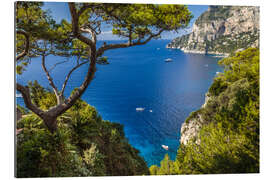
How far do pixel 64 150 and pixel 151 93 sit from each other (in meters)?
18.1

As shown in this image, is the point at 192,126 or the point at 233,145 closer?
the point at 233,145

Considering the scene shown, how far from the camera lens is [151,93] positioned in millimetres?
20438

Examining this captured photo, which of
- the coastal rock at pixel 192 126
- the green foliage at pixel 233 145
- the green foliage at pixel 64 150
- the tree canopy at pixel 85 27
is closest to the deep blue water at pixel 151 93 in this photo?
the coastal rock at pixel 192 126

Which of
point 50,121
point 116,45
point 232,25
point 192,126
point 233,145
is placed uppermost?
point 232,25

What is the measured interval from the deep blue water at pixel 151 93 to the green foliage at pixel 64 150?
24.1ft

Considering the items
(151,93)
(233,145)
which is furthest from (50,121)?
(151,93)

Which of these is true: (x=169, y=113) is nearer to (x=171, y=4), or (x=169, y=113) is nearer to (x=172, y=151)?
(x=172, y=151)

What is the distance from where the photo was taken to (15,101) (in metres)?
2.56

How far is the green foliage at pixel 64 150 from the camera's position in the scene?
7.73 ft

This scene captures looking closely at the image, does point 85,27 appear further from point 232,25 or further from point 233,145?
point 232,25

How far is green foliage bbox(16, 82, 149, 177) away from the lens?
2.36 m

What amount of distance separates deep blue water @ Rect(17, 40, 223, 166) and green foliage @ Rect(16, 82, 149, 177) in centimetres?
735

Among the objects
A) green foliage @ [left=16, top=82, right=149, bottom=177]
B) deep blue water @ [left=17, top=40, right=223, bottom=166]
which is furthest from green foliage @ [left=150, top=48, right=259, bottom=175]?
deep blue water @ [left=17, top=40, right=223, bottom=166]

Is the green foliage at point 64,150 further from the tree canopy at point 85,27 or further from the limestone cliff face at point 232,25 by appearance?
the limestone cliff face at point 232,25
